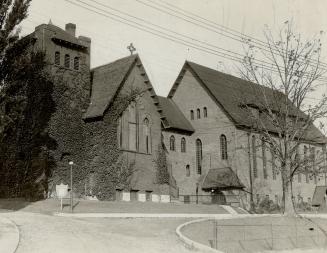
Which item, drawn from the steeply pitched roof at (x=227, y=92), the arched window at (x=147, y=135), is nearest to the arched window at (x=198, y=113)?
the steeply pitched roof at (x=227, y=92)

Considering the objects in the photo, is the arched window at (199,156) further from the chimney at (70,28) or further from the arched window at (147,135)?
the chimney at (70,28)

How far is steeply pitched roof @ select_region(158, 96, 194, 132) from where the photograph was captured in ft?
163

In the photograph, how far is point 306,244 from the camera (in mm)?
28047

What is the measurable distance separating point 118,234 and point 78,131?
2240 cm

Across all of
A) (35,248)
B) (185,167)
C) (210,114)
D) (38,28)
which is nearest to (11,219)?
(35,248)

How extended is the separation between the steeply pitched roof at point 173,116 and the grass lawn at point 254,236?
63.6 feet

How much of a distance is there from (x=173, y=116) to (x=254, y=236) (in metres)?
26.8

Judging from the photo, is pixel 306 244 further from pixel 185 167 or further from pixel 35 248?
pixel 185 167

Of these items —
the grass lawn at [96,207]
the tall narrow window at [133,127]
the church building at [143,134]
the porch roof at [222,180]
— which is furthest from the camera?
the porch roof at [222,180]

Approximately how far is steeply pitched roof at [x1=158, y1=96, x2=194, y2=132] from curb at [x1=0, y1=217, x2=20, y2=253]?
28494mm

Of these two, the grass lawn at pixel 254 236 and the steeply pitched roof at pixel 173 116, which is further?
the steeply pitched roof at pixel 173 116

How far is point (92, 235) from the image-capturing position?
2006cm

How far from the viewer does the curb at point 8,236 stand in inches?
647

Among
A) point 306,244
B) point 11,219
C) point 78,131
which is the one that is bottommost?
point 306,244
